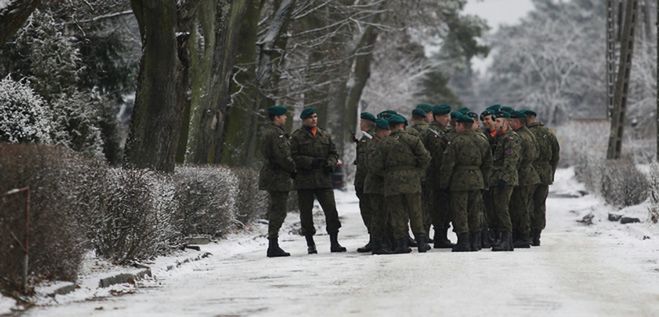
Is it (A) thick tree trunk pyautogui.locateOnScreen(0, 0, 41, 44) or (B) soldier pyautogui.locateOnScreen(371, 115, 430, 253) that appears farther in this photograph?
(B) soldier pyautogui.locateOnScreen(371, 115, 430, 253)

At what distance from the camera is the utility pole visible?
33062mm

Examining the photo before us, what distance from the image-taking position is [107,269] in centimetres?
1378

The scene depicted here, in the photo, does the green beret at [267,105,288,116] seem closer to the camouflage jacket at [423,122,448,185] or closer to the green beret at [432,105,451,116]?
the camouflage jacket at [423,122,448,185]

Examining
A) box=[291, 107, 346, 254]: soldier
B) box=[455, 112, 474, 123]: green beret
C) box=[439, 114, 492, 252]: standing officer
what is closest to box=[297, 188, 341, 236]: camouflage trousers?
box=[291, 107, 346, 254]: soldier

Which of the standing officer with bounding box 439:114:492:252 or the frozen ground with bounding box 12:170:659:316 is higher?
the standing officer with bounding box 439:114:492:252

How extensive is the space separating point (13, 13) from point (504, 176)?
7780mm

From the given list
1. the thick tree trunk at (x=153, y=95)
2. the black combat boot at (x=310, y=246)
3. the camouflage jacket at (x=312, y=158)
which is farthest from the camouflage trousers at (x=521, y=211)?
the thick tree trunk at (x=153, y=95)

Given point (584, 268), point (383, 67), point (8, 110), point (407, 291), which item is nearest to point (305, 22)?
point (8, 110)

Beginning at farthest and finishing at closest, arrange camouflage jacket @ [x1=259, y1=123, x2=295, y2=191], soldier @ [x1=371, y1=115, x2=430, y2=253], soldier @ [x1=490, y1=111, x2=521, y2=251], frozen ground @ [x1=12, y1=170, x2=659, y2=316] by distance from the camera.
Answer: soldier @ [x1=490, y1=111, x2=521, y2=251], soldier @ [x1=371, y1=115, x2=430, y2=253], camouflage jacket @ [x1=259, y1=123, x2=295, y2=191], frozen ground @ [x1=12, y1=170, x2=659, y2=316]

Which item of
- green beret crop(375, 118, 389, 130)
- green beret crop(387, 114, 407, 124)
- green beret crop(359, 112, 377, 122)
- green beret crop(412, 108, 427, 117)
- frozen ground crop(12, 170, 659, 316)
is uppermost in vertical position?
green beret crop(412, 108, 427, 117)

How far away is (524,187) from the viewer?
19109 millimetres

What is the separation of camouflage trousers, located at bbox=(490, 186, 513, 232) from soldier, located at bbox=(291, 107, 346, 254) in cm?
241

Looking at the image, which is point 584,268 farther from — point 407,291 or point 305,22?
point 305,22

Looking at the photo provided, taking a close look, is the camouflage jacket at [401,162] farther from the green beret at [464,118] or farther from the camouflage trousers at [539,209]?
the camouflage trousers at [539,209]
